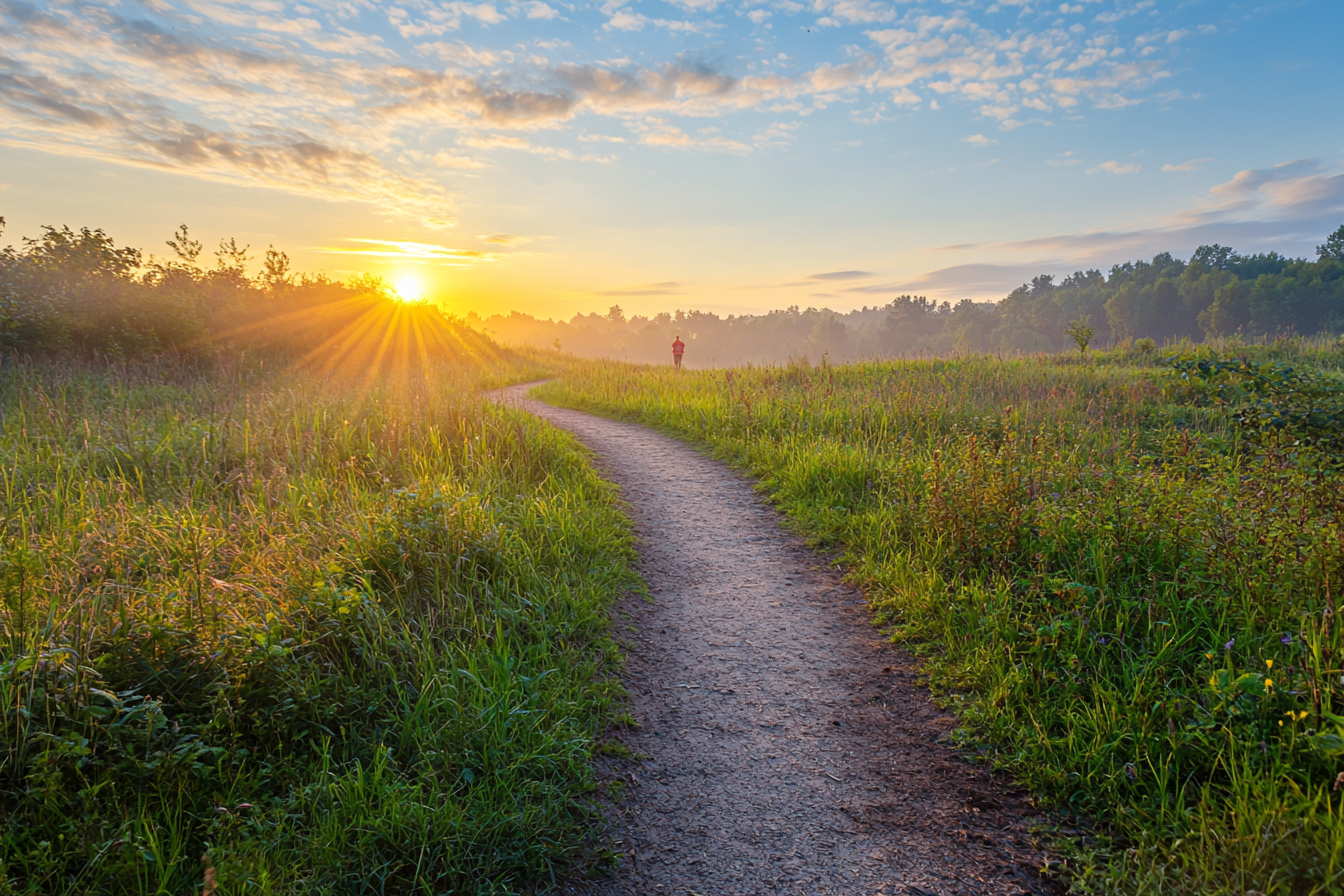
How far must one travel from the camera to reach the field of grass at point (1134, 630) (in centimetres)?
252

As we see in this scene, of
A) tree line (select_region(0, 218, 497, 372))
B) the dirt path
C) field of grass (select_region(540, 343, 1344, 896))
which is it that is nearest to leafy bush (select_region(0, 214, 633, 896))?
the dirt path

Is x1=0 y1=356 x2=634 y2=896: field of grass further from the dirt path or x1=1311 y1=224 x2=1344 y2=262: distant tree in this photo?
x1=1311 y1=224 x2=1344 y2=262: distant tree

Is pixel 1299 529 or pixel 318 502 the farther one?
pixel 318 502

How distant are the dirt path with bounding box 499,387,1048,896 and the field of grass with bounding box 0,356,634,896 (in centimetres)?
36

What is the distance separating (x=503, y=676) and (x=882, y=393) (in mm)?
10274

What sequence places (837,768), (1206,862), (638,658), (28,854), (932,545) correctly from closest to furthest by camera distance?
(28,854)
(1206,862)
(837,768)
(638,658)
(932,545)

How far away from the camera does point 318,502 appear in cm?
556

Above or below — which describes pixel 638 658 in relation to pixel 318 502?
below

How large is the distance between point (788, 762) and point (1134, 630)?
8.50 feet

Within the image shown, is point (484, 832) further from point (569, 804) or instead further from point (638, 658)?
point (638, 658)

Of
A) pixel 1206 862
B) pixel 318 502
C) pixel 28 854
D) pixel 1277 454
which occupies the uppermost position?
pixel 1277 454

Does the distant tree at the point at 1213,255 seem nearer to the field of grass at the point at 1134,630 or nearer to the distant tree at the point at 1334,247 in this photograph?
the distant tree at the point at 1334,247

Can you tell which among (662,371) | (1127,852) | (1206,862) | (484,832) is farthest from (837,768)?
(662,371)

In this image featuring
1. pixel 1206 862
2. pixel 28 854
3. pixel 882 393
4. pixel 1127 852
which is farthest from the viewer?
pixel 882 393
